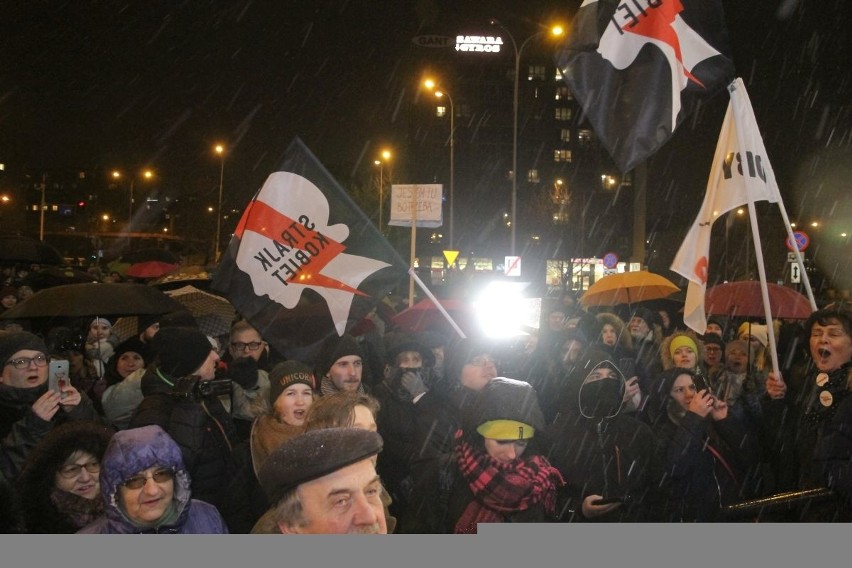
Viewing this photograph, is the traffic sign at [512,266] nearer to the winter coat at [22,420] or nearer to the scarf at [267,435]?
the winter coat at [22,420]

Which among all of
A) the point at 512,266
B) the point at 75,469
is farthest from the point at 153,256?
the point at 75,469

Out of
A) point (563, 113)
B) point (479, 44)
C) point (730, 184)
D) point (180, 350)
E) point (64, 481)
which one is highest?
point (479, 44)

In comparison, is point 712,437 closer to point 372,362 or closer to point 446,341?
point 446,341

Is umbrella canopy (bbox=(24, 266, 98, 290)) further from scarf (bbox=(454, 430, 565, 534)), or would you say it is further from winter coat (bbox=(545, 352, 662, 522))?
scarf (bbox=(454, 430, 565, 534))

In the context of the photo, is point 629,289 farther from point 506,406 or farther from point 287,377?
point 506,406

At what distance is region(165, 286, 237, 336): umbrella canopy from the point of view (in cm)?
1075

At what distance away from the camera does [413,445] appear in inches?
200

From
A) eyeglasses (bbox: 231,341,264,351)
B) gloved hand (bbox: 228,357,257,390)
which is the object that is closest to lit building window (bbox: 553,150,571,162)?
eyeglasses (bbox: 231,341,264,351)

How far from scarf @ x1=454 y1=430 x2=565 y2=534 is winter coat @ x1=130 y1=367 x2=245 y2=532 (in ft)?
5.10

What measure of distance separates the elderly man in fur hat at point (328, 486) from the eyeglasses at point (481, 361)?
3135 millimetres

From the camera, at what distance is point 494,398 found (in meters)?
3.74

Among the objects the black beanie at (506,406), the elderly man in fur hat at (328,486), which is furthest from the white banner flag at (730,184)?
the elderly man in fur hat at (328,486)

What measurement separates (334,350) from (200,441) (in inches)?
58.6

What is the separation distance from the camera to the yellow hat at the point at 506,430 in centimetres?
367
